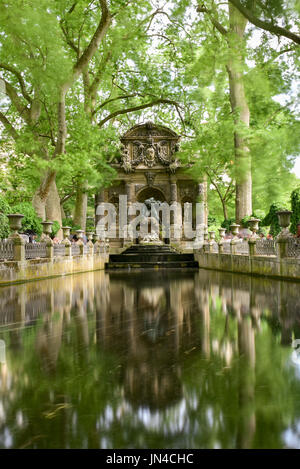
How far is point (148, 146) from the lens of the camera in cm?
3206

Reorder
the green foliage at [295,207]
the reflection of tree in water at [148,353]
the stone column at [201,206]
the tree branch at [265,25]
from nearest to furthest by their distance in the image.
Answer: the reflection of tree in water at [148,353]
the tree branch at [265,25]
the green foliage at [295,207]
the stone column at [201,206]

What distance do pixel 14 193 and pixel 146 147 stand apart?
36.4 feet

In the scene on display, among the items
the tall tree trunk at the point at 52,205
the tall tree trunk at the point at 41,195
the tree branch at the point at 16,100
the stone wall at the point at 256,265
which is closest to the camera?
the stone wall at the point at 256,265

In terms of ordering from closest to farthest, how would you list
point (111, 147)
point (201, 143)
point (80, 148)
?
point (80, 148), point (201, 143), point (111, 147)

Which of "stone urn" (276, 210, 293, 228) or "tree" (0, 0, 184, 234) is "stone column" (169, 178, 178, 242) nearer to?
"tree" (0, 0, 184, 234)

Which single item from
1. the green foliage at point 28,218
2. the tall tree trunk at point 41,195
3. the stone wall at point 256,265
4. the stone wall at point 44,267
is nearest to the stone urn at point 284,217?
the stone wall at point 256,265

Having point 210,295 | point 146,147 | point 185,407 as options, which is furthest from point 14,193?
point 185,407

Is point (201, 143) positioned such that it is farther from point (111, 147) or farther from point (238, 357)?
point (238, 357)

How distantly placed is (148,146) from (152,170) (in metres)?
1.97

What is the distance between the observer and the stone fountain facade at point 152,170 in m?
31.9

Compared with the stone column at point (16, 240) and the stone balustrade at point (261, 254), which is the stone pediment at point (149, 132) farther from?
the stone column at point (16, 240)

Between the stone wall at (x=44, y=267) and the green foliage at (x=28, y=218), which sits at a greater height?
the green foliage at (x=28, y=218)

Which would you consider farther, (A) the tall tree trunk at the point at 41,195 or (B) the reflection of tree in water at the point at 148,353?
(A) the tall tree trunk at the point at 41,195

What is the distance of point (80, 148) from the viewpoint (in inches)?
780
